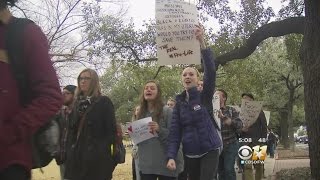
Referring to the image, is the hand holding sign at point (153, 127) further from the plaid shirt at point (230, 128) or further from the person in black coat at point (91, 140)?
the plaid shirt at point (230, 128)

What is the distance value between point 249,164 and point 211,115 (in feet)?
17.3

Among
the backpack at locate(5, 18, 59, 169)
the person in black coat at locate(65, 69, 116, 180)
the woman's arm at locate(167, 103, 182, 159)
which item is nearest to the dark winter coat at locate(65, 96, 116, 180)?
the person in black coat at locate(65, 69, 116, 180)

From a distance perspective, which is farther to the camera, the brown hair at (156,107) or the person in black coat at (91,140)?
the brown hair at (156,107)

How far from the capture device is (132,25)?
64.0 ft

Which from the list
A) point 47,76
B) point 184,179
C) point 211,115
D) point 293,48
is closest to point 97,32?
point 293,48

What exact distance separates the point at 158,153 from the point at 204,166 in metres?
0.60

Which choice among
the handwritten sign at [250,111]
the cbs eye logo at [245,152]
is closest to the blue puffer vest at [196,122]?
the cbs eye logo at [245,152]

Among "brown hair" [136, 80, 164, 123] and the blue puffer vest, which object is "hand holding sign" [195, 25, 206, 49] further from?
"brown hair" [136, 80, 164, 123]

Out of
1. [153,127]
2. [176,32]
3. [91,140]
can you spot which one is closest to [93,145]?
[91,140]

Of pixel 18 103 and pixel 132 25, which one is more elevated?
pixel 132 25

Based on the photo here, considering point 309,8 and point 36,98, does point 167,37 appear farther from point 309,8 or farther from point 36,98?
point 36,98

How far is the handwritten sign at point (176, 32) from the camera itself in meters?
6.23

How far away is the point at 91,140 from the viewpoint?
195 inches

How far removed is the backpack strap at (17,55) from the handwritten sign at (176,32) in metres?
3.99
